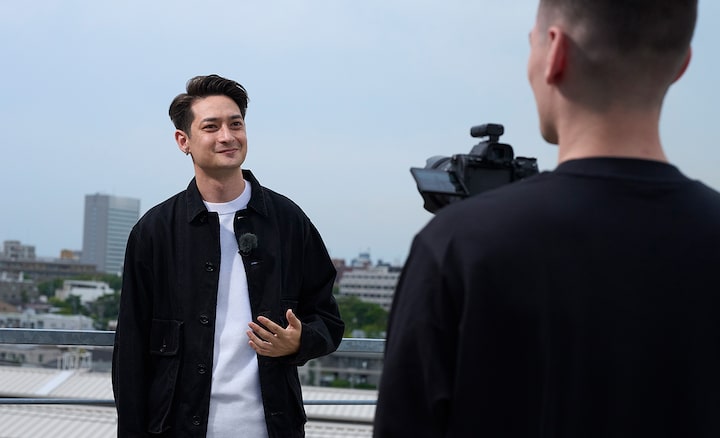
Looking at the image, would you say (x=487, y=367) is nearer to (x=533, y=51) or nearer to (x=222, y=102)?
(x=533, y=51)

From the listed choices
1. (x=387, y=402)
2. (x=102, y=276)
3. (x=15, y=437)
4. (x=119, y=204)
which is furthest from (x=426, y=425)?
(x=119, y=204)

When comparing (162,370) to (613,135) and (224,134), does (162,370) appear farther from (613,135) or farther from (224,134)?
(613,135)

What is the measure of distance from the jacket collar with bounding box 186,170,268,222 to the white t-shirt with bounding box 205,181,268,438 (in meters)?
0.11

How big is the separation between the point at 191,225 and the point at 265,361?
18.7 inches

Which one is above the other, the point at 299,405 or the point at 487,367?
the point at 487,367

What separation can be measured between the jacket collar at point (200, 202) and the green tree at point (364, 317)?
86961 millimetres

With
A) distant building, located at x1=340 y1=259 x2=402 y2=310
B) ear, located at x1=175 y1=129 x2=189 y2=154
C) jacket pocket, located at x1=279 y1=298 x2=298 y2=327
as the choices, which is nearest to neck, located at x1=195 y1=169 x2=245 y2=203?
ear, located at x1=175 y1=129 x2=189 y2=154

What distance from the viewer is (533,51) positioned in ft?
4.33

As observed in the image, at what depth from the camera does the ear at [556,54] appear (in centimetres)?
127

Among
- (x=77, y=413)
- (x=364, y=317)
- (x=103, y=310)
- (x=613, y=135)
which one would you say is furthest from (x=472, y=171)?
(x=103, y=310)

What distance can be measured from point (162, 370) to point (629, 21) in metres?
1.97

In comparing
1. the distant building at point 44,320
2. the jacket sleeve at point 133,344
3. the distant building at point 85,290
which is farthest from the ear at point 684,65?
the distant building at point 85,290

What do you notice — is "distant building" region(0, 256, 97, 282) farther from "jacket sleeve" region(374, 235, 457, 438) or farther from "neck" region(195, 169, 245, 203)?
"jacket sleeve" region(374, 235, 457, 438)

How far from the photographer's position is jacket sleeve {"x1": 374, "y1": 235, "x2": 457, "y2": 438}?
1.24 metres
